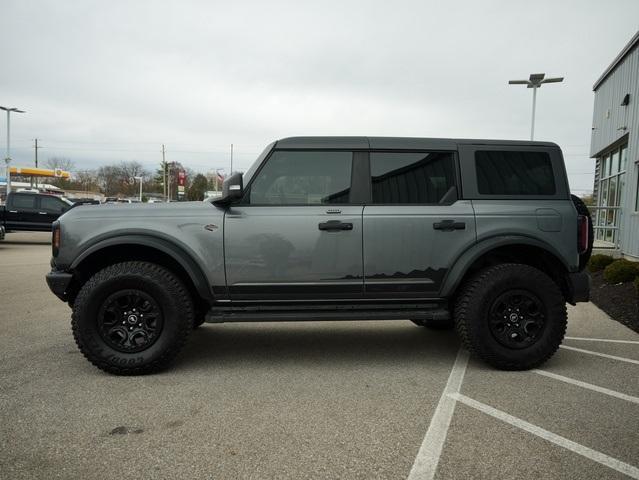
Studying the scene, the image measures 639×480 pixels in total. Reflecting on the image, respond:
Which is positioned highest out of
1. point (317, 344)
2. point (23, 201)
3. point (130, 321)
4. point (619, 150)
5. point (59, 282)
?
point (619, 150)

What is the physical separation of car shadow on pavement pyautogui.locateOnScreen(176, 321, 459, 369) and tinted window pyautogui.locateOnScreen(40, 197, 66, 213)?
565 inches

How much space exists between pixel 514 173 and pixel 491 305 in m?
1.20

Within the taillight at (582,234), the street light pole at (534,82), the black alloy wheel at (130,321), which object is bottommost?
the black alloy wheel at (130,321)

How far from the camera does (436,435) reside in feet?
9.16

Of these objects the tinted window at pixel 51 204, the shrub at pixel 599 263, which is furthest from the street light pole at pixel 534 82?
the tinted window at pixel 51 204

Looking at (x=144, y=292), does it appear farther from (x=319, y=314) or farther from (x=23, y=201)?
(x=23, y=201)

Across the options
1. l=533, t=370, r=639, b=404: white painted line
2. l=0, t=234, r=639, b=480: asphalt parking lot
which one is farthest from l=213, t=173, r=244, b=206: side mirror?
l=533, t=370, r=639, b=404: white painted line

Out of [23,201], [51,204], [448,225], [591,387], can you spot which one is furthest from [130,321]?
[23,201]

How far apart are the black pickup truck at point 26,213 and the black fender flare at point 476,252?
16.3m

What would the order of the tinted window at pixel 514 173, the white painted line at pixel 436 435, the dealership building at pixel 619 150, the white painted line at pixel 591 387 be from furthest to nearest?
the dealership building at pixel 619 150 < the tinted window at pixel 514 173 < the white painted line at pixel 591 387 < the white painted line at pixel 436 435

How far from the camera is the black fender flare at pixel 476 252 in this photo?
13.2 feet

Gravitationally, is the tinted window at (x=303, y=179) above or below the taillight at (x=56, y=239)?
above

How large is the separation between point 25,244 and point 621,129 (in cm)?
1955

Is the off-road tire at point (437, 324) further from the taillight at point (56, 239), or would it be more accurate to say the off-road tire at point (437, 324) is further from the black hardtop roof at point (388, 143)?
the taillight at point (56, 239)
